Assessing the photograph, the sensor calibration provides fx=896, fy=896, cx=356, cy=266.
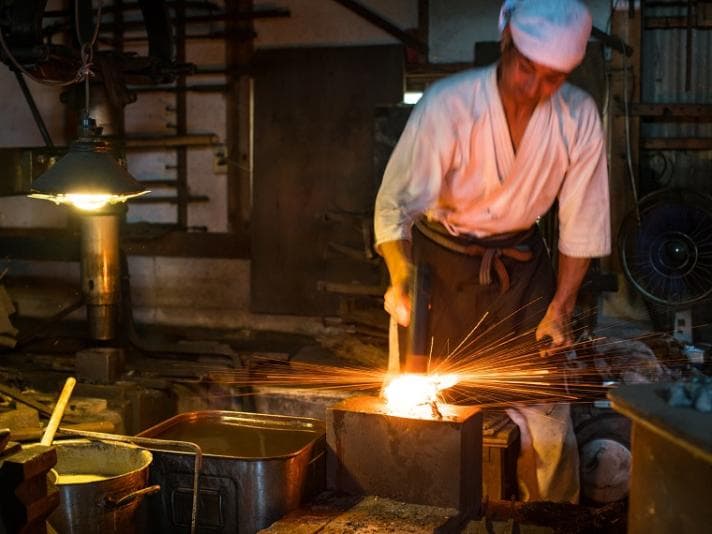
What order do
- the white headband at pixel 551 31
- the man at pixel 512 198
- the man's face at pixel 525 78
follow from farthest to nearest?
1. the man at pixel 512 198
2. the man's face at pixel 525 78
3. the white headband at pixel 551 31

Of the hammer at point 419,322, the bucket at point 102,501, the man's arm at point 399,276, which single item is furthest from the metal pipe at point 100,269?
the hammer at point 419,322

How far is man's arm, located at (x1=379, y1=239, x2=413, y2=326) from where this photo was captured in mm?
4156

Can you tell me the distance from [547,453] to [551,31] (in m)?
2.25

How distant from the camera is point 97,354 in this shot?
6.94m

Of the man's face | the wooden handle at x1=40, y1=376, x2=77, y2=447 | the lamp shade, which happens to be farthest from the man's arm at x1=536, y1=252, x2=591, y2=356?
the wooden handle at x1=40, y1=376, x2=77, y2=447

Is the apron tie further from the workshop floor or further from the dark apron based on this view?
the workshop floor

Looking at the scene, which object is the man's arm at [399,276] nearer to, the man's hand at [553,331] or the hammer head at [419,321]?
the hammer head at [419,321]

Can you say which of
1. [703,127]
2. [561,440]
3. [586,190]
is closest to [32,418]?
[561,440]

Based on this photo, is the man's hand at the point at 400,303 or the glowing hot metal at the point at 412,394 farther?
the man's hand at the point at 400,303

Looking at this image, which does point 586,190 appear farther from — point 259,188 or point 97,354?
point 259,188

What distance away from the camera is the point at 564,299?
4.59 m

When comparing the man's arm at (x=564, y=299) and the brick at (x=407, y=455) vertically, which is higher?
the man's arm at (x=564, y=299)

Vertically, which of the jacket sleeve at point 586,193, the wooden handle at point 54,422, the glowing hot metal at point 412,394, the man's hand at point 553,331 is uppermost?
the jacket sleeve at point 586,193

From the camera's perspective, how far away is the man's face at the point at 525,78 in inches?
158
